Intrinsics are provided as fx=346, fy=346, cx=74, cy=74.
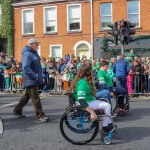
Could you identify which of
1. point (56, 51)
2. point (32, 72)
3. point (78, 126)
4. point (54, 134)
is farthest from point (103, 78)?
point (56, 51)

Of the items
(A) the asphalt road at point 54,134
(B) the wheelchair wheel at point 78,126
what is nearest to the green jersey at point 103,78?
(A) the asphalt road at point 54,134

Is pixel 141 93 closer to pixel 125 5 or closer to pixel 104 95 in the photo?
pixel 104 95

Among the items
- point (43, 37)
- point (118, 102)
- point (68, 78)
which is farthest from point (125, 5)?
point (118, 102)

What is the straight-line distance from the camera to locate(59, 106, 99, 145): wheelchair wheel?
652 centimetres

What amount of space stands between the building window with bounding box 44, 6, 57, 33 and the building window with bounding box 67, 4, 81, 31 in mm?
1244

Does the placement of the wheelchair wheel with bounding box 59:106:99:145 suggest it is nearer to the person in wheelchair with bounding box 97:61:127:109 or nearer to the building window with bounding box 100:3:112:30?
the person in wheelchair with bounding box 97:61:127:109

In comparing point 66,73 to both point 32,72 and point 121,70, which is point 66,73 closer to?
point 121,70

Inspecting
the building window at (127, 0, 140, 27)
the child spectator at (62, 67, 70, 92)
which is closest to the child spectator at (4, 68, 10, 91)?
the child spectator at (62, 67, 70, 92)

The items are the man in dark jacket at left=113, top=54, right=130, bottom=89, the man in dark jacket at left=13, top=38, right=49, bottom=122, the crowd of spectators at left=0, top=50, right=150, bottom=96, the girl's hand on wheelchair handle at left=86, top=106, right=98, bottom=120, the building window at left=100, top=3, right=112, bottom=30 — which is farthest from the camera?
the building window at left=100, top=3, right=112, bottom=30

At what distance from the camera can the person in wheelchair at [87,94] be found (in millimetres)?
6523

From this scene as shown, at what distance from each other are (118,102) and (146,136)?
2535 millimetres

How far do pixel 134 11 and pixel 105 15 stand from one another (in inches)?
89.0

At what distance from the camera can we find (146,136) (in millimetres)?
7301

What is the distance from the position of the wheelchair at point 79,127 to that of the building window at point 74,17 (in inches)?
847
